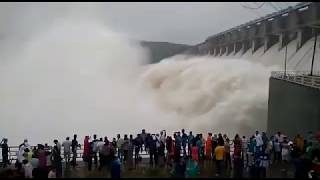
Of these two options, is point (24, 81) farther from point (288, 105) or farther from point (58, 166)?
point (58, 166)

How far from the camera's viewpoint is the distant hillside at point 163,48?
84.2m

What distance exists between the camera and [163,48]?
288ft

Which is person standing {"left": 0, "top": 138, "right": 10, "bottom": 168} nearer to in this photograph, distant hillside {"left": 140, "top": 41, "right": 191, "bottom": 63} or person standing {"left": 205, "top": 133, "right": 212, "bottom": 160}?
person standing {"left": 205, "top": 133, "right": 212, "bottom": 160}

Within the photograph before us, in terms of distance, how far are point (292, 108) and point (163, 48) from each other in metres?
68.5

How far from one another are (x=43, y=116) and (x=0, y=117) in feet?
8.79

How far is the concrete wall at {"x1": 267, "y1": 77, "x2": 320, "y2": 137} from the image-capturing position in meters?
17.8

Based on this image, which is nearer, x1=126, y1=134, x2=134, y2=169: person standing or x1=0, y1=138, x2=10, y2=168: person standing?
x1=0, y1=138, x2=10, y2=168: person standing

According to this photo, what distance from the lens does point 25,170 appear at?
10312mm

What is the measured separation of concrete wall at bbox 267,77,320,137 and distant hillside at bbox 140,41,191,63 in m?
59.9

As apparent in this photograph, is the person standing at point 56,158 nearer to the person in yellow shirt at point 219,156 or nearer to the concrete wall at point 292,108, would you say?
the person in yellow shirt at point 219,156

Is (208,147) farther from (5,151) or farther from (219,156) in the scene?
(5,151)

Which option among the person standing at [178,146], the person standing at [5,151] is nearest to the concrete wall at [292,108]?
the person standing at [178,146]

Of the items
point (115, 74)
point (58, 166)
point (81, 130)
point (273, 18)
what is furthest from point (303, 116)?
point (115, 74)

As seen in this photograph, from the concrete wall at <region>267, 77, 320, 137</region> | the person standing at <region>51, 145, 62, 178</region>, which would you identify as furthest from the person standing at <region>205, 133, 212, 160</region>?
the concrete wall at <region>267, 77, 320, 137</region>
